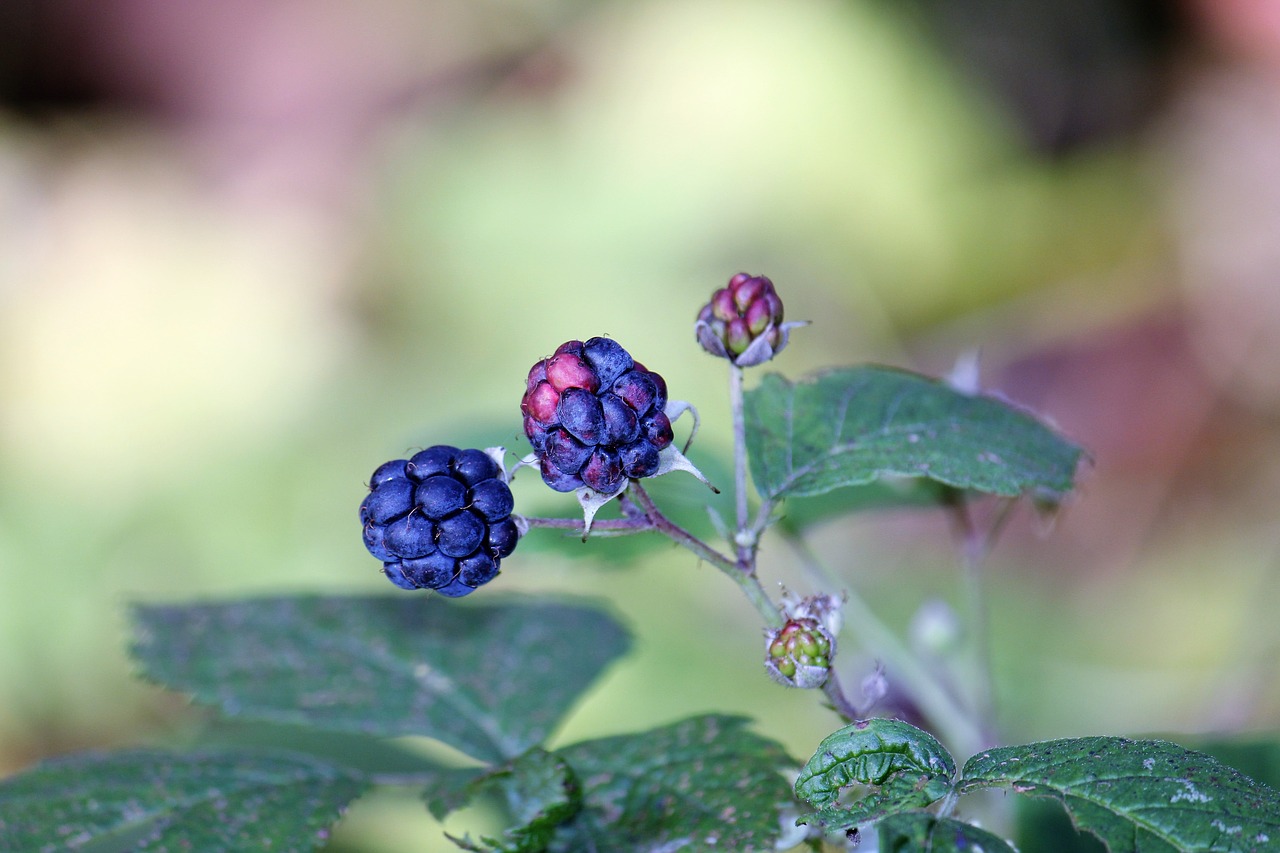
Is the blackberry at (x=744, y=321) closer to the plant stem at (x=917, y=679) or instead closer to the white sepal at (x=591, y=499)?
the white sepal at (x=591, y=499)

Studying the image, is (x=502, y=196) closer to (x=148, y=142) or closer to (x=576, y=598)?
(x=148, y=142)

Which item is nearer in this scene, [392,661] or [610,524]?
[610,524]

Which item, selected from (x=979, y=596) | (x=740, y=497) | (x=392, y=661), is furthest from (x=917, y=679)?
(x=392, y=661)

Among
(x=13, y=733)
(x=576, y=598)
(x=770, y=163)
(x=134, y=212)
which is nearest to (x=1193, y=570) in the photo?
(x=770, y=163)

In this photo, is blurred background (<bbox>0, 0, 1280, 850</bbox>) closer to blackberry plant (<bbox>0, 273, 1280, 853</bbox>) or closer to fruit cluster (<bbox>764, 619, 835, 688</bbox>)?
blackberry plant (<bbox>0, 273, 1280, 853</bbox>)

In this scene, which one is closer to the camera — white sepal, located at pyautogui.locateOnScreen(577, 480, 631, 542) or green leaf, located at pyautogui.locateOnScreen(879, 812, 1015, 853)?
green leaf, located at pyautogui.locateOnScreen(879, 812, 1015, 853)

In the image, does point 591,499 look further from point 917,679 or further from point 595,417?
point 917,679

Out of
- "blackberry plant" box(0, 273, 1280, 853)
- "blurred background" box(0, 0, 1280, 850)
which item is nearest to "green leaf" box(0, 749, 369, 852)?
"blackberry plant" box(0, 273, 1280, 853)
